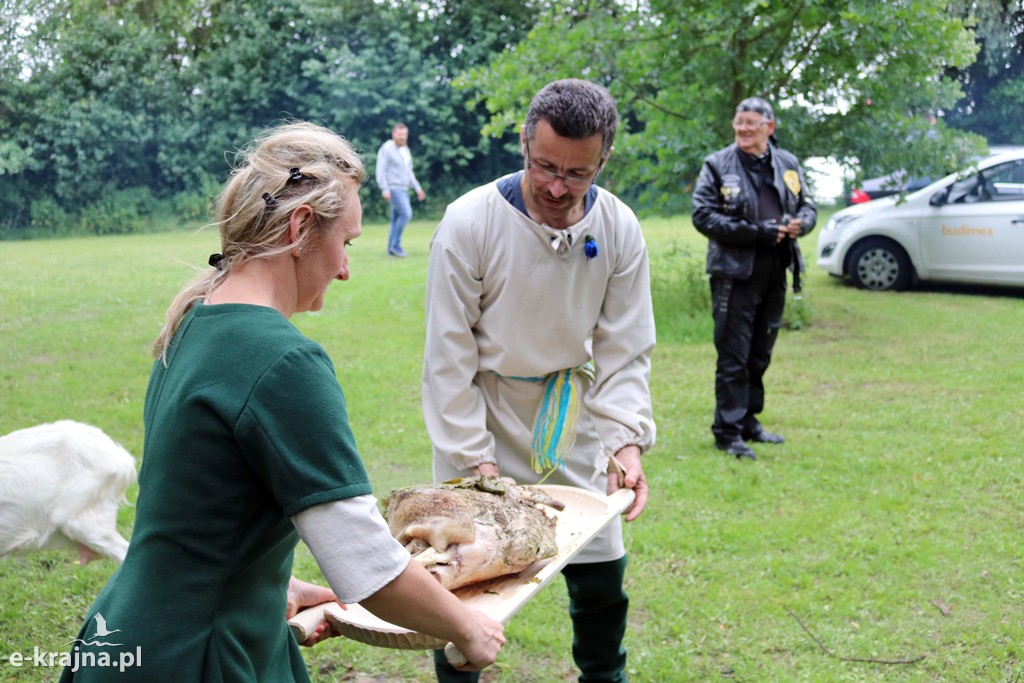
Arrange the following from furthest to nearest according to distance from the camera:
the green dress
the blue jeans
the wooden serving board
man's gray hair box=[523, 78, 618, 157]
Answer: the blue jeans < man's gray hair box=[523, 78, 618, 157] < the wooden serving board < the green dress

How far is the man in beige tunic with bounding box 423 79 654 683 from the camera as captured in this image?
9.12 feet

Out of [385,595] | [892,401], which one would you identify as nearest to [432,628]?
[385,595]

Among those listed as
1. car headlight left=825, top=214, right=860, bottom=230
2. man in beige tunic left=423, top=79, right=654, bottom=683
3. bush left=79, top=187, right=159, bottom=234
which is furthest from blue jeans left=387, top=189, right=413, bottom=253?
man in beige tunic left=423, top=79, right=654, bottom=683

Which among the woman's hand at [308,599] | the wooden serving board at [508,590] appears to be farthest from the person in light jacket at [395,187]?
the woman's hand at [308,599]

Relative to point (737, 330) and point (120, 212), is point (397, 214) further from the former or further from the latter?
point (737, 330)

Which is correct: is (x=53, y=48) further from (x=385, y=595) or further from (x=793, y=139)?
(x=385, y=595)

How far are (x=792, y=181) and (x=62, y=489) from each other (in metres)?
5.06

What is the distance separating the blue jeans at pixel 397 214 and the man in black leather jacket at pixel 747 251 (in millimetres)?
9724

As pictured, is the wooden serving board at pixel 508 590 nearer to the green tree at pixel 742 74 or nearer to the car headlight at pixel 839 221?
the green tree at pixel 742 74

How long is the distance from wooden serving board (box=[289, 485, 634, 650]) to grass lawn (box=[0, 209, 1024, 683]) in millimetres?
860

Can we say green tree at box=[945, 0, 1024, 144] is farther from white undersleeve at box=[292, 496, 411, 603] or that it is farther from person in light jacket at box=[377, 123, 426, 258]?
white undersleeve at box=[292, 496, 411, 603]

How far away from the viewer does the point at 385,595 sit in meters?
1.69

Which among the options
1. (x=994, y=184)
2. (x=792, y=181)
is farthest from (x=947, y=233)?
(x=792, y=181)

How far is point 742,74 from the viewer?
31.4 ft
